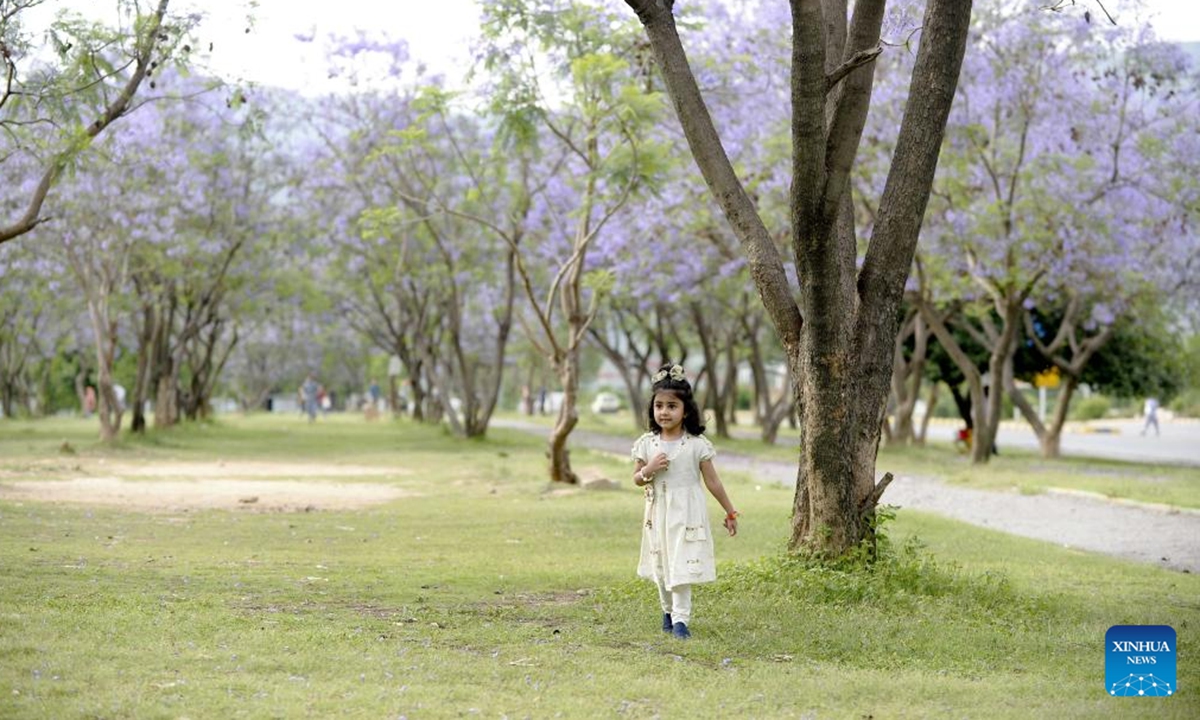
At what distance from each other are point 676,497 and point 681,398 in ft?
1.69

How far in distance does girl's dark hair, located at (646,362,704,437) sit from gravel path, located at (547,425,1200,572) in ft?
17.0

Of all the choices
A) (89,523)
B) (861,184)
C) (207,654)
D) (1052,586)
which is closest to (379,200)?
(861,184)

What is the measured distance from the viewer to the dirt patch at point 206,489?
15.8 meters

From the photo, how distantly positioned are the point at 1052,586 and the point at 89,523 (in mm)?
8055

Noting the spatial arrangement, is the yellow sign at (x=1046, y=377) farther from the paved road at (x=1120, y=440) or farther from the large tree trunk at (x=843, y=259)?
the large tree trunk at (x=843, y=259)

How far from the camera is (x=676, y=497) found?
25.0 feet

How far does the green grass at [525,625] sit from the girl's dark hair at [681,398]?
3.45ft

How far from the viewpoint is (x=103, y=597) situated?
8.22 m

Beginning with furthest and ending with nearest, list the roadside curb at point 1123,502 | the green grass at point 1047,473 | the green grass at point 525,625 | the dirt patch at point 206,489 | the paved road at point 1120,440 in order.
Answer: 1. the paved road at point 1120,440
2. the green grass at point 1047,473
3. the roadside curb at point 1123,502
4. the dirt patch at point 206,489
5. the green grass at point 525,625

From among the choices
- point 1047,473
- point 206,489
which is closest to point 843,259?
point 206,489

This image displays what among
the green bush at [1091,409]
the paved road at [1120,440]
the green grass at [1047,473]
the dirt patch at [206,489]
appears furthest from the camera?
the green bush at [1091,409]

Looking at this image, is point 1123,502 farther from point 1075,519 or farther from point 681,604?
point 681,604

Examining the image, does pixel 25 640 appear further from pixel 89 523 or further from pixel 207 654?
pixel 89 523

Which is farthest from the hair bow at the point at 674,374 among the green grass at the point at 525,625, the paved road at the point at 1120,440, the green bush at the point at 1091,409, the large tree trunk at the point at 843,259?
the green bush at the point at 1091,409
